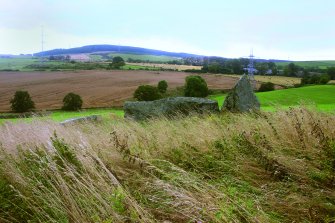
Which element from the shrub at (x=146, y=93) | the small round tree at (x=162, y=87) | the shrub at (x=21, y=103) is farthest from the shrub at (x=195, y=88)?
the shrub at (x=21, y=103)

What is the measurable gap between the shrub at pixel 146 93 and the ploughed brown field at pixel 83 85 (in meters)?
1.65

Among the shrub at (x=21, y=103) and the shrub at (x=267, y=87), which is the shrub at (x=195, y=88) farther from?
the shrub at (x=21, y=103)

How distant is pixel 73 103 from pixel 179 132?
3689 cm

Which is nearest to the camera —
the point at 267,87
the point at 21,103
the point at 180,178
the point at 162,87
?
the point at 180,178

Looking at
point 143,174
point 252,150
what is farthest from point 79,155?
point 252,150

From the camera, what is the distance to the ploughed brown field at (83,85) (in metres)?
47.3

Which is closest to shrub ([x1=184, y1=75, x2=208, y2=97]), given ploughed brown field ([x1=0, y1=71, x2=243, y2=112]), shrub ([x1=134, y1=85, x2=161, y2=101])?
ploughed brown field ([x1=0, y1=71, x2=243, y2=112])

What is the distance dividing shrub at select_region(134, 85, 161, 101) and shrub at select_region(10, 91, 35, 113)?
544 inches

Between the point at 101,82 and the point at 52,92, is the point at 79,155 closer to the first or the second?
the point at 52,92

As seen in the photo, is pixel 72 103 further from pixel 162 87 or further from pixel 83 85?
pixel 83 85

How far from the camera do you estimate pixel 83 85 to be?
5819 centimetres

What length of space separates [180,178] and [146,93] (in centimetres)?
4601

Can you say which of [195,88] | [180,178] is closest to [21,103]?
[195,88]

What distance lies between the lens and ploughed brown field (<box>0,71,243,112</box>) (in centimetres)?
4734
